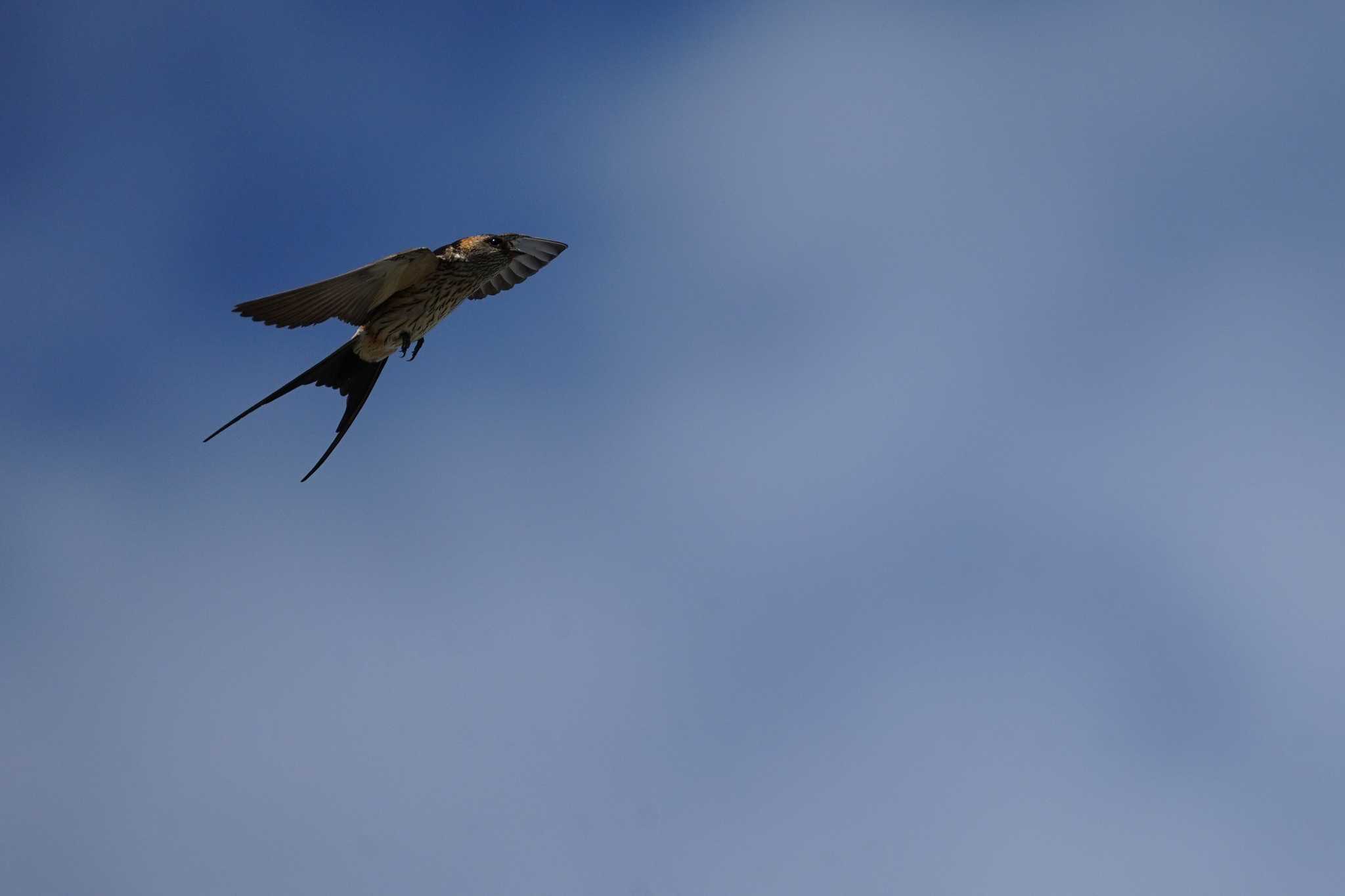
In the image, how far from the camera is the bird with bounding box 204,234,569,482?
13234mm

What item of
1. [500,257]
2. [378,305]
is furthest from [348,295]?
[500,257]

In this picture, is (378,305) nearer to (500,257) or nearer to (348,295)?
(348,295)

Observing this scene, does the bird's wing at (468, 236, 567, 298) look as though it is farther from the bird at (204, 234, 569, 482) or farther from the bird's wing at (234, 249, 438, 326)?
the bird's wing at (234, 249, 438, 326)

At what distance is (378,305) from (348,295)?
658 millimetres

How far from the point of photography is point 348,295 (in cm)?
1394

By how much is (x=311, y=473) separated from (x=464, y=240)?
4.49 meters

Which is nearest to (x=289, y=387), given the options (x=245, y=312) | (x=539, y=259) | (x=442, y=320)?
(x=245, y=312)

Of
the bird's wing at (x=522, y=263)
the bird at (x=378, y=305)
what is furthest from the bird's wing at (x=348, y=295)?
the bird's wing at (x=522, y=263)

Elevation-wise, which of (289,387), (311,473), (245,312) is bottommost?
(311,473)

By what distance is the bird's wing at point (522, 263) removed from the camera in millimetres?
16328

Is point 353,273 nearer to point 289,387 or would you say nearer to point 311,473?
point 289,387

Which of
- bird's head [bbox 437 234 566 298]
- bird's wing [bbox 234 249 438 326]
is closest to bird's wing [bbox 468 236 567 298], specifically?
bird's head [bbox 437 234 566 298]

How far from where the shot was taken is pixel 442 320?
15344mm

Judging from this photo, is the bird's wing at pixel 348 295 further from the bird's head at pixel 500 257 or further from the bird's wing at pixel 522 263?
the bird's wing at pixel 522 263
